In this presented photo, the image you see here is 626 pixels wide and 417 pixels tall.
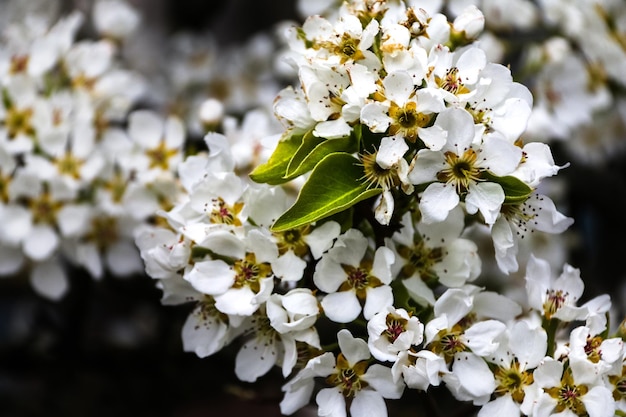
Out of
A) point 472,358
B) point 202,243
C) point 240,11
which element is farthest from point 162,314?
point 240,11

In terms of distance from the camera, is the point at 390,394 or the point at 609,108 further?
the point at 609,108

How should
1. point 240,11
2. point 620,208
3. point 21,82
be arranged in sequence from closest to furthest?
point 21,82, point 620,208, point 240,11

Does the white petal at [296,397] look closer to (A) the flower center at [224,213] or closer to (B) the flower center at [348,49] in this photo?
(A) the flower center at [224,213]

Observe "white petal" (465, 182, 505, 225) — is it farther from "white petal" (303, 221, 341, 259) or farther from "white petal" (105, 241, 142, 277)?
"white petal" (105, 241, 142, 277)

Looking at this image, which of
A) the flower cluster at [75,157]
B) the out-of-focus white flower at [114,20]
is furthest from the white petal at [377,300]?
the out-of-focus white flower at [114,20]

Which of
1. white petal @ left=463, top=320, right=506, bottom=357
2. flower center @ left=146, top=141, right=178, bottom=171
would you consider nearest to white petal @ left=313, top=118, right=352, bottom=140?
white petal @ left=463, top=320, right=506, bottom=357

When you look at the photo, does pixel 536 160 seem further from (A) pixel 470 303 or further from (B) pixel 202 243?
(B) pixel 202 243

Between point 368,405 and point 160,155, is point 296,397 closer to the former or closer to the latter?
point 368,405

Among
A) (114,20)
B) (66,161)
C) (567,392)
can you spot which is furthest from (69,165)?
(567,392)
